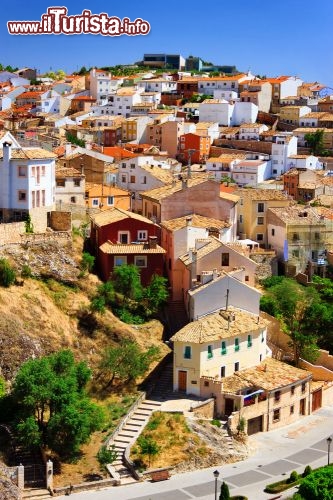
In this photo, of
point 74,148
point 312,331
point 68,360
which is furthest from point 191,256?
point 74,148

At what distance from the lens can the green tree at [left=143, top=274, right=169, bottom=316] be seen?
4709cm

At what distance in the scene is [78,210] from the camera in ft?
176

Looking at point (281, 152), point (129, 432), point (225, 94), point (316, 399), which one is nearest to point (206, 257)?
point (316, 399)

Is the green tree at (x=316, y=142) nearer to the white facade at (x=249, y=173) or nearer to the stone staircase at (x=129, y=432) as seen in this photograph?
the white facade at (x=249, y=173)

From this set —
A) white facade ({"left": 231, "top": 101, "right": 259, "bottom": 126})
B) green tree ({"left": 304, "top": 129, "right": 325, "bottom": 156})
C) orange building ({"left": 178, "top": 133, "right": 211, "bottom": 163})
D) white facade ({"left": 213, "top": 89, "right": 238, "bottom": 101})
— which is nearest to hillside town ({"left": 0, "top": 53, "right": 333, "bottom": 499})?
orange building ({"left": 178, "top": 133, "right": 211, "bottom": 163})

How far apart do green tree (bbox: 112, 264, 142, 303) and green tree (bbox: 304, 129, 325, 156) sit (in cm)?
5364

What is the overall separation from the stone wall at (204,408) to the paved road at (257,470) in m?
2.37

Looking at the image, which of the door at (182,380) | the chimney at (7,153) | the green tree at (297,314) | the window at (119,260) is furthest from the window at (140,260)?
the chimney at (7,153)

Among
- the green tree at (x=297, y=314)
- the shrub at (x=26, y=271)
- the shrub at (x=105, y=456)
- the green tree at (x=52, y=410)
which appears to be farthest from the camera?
the green tree at (x=297, y=314)

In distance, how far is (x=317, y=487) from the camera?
3178cm

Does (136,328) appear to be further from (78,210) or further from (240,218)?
(240,218)

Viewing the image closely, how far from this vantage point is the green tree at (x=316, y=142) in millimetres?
95750

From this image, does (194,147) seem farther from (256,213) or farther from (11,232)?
(11,232)

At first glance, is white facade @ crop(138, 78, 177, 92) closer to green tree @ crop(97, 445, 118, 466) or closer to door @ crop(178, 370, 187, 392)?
door @ crop(178, 370, 187, 392)
